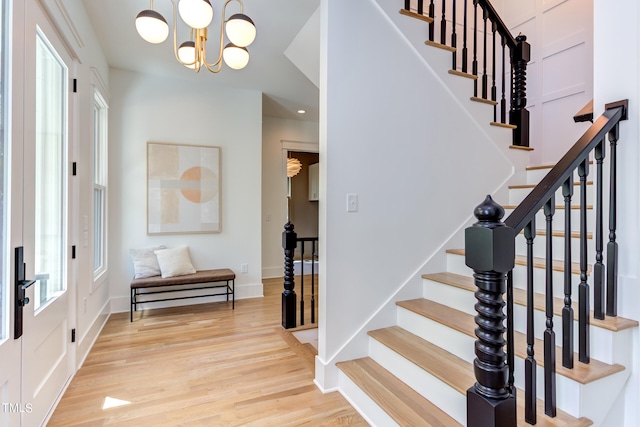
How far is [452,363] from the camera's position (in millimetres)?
1794

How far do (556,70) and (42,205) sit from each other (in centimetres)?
479

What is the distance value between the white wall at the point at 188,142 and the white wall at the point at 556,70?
3441 millimetres

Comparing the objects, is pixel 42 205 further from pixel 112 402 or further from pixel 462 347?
pixel 462 347

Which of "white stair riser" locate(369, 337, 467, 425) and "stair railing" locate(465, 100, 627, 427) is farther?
"white stair riser" locate(369, 337, 467, 425)

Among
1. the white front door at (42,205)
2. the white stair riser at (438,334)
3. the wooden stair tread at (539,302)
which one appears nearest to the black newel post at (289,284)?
the white stair riser at (438,334)

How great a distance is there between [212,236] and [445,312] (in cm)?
313

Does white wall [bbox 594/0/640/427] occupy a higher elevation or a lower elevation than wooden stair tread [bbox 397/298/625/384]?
higher

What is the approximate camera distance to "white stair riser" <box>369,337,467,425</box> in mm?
1574

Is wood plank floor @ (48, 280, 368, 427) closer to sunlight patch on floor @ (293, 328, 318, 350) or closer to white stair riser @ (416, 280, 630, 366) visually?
sunlight patch on floor @ (293, 328, 318, 350)

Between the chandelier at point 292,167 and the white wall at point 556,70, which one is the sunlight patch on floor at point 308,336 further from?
the chandelier at point 292,167

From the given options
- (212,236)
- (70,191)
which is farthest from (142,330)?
(70,191)

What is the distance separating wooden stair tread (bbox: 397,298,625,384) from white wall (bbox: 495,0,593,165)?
2412mm

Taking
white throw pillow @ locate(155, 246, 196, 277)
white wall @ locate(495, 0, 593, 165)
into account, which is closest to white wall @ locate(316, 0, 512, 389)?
white wall @ locate(495, 0, 593, 165)

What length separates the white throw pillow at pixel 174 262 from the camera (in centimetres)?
371
